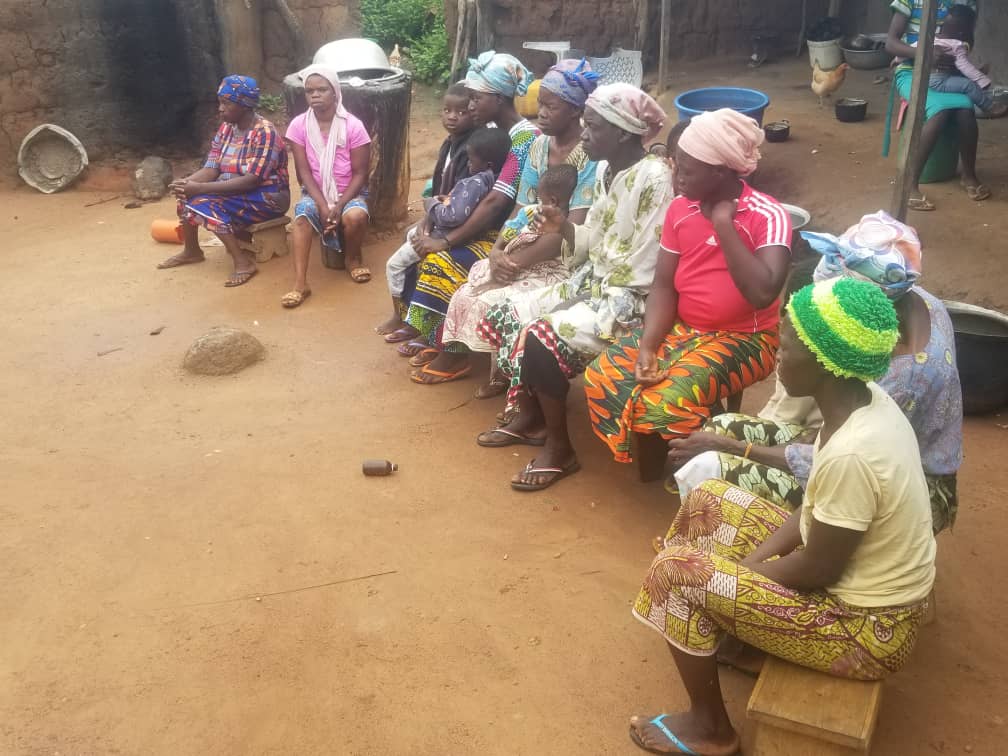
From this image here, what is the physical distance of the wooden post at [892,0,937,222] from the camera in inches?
196

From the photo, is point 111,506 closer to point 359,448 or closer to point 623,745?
point 359,448

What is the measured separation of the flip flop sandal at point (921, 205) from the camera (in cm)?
597

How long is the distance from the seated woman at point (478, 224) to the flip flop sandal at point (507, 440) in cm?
73

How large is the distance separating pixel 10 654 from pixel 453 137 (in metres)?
3.28

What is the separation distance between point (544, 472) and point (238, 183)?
370 centimetres

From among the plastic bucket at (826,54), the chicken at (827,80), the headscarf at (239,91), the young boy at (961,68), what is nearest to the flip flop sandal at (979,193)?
the young boy at (961,68)

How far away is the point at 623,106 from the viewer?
390 cm

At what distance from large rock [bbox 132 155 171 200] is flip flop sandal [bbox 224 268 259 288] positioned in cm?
249

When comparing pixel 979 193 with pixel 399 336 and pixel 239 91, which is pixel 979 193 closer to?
pixel 399 336

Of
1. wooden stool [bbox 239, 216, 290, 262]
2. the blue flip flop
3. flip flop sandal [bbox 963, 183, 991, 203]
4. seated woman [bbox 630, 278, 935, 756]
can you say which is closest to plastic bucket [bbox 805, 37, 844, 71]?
flip flop sandal [bbox 963, 183, 991, 203]

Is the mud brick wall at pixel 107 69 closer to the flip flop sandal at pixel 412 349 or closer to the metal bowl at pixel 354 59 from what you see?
the metal bowl at pixel 354 59

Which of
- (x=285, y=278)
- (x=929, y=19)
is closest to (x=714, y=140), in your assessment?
(x=929, y=19)

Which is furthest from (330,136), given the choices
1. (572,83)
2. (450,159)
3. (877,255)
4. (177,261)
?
(877,255)

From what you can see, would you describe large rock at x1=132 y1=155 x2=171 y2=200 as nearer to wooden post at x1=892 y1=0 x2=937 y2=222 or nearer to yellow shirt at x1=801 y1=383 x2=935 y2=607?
wooden post at x1=892 y1=0 x2=937 y2=222
